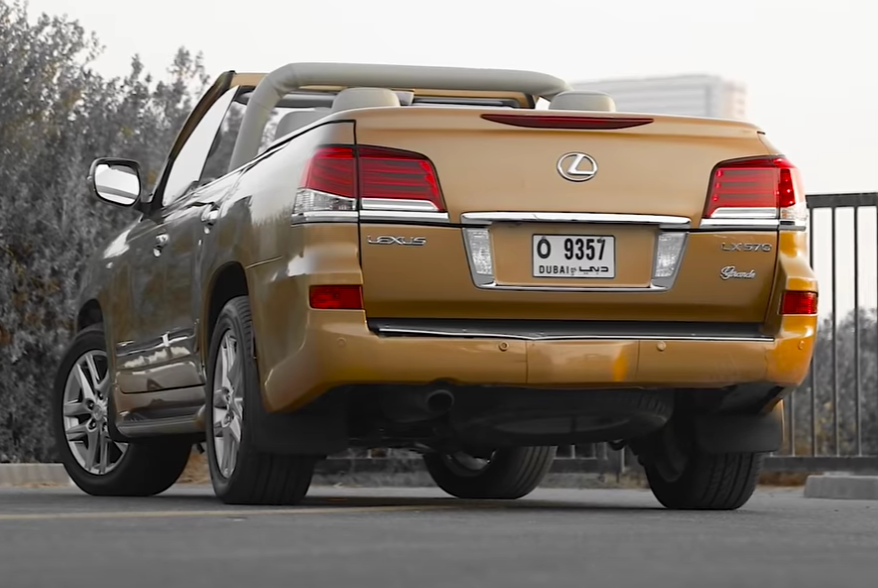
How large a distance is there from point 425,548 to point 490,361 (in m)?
1.74

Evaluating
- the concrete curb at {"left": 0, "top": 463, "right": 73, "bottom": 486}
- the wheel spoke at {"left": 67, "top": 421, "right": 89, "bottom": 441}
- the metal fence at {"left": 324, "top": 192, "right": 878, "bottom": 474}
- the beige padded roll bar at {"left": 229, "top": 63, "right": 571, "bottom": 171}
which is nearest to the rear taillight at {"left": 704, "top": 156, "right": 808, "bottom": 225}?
the beige padded roll bar at {"left": 229, "top": 63, "right": 571, "bottom": 171}

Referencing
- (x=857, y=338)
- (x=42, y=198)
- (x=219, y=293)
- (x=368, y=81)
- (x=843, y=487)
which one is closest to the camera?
(x=219, y=293)

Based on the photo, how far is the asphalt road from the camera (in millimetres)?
3912

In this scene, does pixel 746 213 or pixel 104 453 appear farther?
pixel 104 453

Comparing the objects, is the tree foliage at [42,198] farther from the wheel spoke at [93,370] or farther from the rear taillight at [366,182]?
the rear taillight at [366,182]

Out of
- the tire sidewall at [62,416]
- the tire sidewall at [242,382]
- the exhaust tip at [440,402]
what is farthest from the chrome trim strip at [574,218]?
the tire sidewall at [62,416]

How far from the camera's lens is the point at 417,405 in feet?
21.6

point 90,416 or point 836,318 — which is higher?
point 836,318

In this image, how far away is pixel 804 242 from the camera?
6.94 m

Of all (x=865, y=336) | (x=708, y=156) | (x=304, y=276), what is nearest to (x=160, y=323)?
(x=304, y=276)

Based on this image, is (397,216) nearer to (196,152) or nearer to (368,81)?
(368,81)

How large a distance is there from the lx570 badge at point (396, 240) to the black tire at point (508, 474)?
2.76 m

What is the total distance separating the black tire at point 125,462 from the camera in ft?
28.6

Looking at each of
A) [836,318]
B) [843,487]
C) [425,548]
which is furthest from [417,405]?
[836,318]
